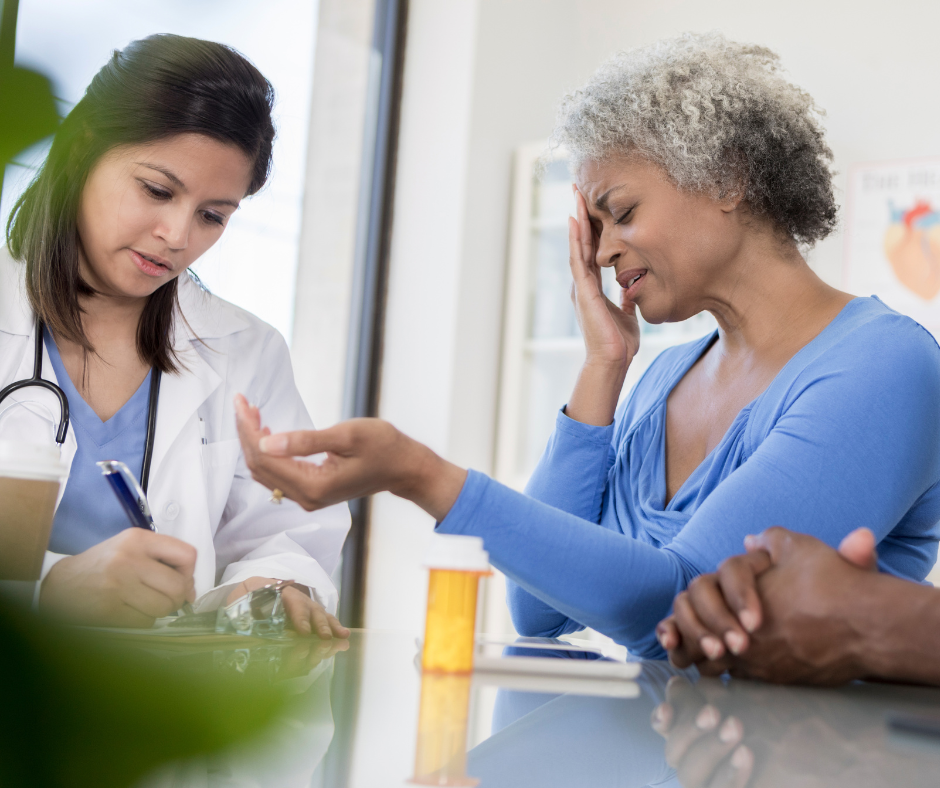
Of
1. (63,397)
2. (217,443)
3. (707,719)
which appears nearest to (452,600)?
(707,719)

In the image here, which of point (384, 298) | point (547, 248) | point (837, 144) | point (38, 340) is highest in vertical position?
point (837, 144)

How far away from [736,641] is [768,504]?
10.5 inches

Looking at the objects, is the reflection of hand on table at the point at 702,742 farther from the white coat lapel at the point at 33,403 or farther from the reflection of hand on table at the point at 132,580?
the white coat lapel at the point at 33,403

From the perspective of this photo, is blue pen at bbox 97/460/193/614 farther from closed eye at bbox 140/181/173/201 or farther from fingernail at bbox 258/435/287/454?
closed eye at bbox 140/181/173/201

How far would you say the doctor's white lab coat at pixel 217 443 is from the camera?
1178mm

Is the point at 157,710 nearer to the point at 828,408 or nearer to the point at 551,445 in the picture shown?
the point at 828,408

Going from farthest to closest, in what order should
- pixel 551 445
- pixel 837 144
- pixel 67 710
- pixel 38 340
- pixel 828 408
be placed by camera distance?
pixel 837 144 < pixel 551 445 < pixel 38 340 < pixel 828 408 < pixel 67 710

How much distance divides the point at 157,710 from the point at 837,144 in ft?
9.75

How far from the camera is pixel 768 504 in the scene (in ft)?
3.05

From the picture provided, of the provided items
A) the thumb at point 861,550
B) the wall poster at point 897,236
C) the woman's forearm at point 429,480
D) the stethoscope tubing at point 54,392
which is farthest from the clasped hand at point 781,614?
the wall poster at point 897,236

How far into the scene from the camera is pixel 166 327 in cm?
139

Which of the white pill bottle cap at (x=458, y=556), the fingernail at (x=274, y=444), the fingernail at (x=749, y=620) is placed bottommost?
the fingernail at (x=749, y=620)

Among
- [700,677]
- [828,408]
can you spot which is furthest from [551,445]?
[700,677]

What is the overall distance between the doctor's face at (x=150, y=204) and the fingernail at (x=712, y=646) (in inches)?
35.3
